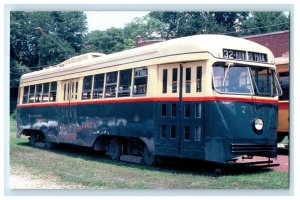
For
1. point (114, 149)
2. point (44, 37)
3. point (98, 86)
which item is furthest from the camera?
point (98, 86)

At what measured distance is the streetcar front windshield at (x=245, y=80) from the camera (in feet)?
32.1

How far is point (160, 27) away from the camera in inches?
463

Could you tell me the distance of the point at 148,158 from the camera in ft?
36.3

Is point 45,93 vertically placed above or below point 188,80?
below

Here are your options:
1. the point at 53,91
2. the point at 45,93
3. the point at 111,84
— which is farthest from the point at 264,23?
the point at 45,93

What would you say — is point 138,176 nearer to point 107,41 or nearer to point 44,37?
point 44,37

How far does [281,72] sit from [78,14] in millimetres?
5308

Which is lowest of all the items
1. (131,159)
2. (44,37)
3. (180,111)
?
(131,159)

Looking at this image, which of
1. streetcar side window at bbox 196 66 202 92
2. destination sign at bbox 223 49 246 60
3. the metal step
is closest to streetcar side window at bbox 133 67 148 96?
streetcar side window at bbox 196 66 202 92

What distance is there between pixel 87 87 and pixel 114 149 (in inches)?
79.4

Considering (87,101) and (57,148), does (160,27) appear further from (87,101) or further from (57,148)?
(57,148)

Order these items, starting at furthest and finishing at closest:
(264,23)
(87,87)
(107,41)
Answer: (107,41)
(87,87)
(264,23)

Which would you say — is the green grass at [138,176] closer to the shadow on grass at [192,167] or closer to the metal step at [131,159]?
the shadow on grass at [192,167]

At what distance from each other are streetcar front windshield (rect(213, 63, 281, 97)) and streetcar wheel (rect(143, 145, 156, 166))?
2.40 m
